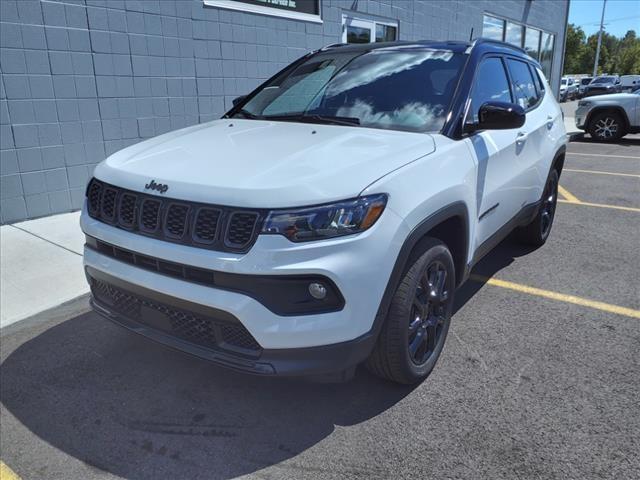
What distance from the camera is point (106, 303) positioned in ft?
9.45

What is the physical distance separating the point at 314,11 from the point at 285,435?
8.47 metres

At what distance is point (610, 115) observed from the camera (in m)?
13.9

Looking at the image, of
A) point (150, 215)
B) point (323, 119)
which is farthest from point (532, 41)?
point (150, 215)

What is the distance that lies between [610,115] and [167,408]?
1455cm

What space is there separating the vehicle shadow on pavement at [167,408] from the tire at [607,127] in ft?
44.9

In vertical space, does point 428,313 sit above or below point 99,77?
below

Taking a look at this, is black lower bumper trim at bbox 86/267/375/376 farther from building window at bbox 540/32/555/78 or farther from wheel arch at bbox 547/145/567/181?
building window at bbox 540/32/555/78

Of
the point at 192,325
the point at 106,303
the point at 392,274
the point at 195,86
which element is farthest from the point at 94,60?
the point at 392,274

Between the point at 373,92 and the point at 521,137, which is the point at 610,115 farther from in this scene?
the point at 373,92

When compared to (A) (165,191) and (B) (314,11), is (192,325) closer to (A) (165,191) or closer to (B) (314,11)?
(A) (165,191)

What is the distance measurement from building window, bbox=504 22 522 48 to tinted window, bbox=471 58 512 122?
50.8ft

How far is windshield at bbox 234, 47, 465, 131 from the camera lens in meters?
3.21

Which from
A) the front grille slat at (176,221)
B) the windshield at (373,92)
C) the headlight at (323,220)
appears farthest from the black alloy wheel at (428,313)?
the front grille slat at (176,221)

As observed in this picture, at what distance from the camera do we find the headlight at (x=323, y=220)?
86.9 inches
